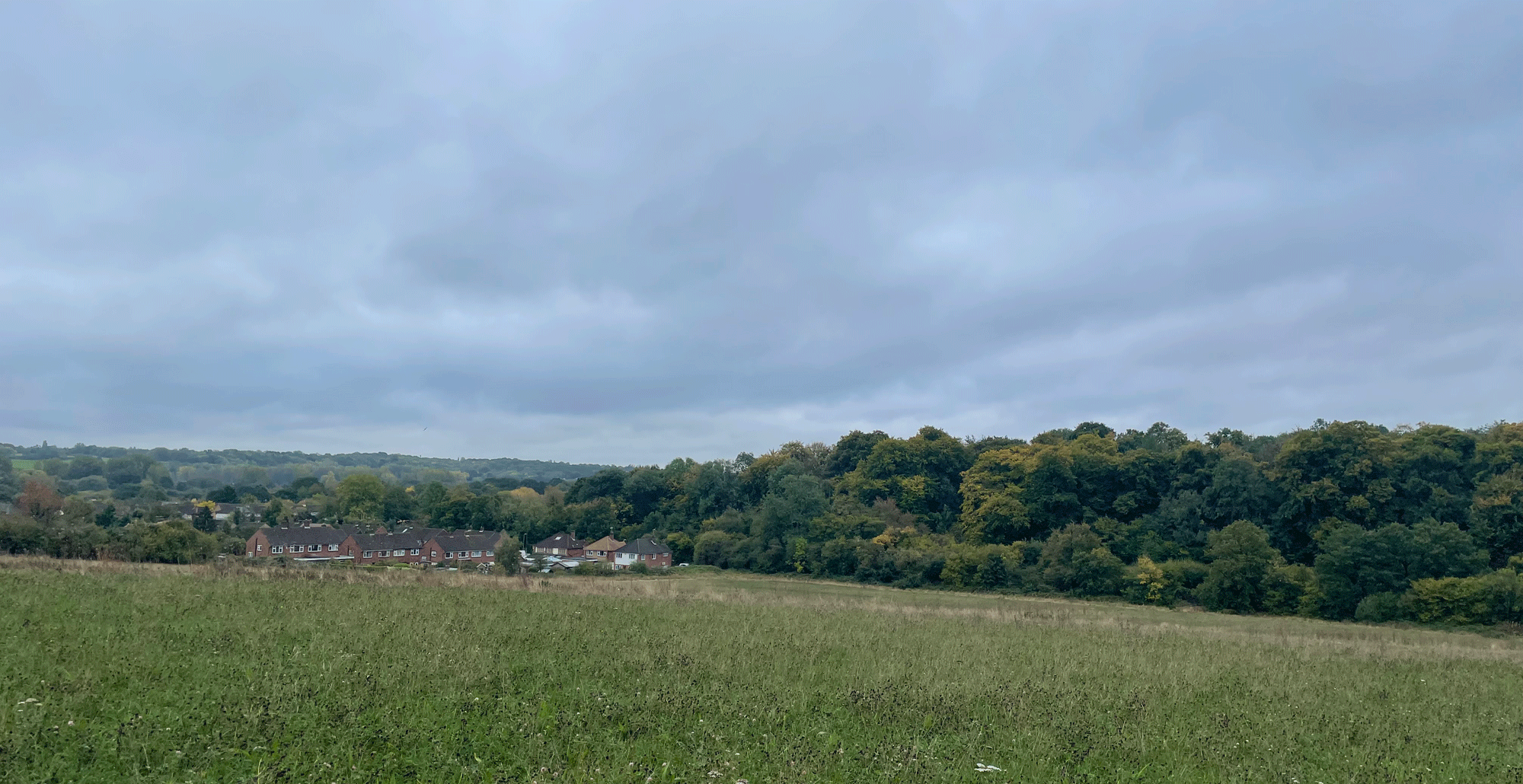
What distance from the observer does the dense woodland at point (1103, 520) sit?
47.9 m

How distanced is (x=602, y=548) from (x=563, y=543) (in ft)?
25.5

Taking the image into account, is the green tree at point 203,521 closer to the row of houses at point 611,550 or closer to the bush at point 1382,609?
the row of houses at point 611,550

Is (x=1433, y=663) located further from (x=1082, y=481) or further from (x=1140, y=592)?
(x=1082, y=481)

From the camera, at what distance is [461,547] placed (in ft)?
302

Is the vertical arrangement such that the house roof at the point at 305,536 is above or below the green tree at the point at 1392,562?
below

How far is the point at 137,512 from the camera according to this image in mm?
85125

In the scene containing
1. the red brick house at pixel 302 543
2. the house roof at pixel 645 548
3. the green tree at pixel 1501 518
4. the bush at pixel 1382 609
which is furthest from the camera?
the house roof at pixel 645 548

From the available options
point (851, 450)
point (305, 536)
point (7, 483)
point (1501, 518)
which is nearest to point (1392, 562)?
point (1501, 518)

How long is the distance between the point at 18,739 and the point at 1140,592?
198 ft

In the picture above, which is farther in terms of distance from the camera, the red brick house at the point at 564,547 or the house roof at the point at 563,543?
the house roof at the point at 563,543

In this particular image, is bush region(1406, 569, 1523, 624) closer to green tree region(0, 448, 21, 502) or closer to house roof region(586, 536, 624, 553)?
house roof region(586, 536, 624, 553)

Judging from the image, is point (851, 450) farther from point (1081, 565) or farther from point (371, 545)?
point (371, 545)

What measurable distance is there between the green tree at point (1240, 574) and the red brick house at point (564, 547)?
6787 centimetres

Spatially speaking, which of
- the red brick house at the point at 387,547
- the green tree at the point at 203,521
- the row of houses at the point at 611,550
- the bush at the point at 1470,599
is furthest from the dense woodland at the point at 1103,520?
the red brick house at the point at 387,547
